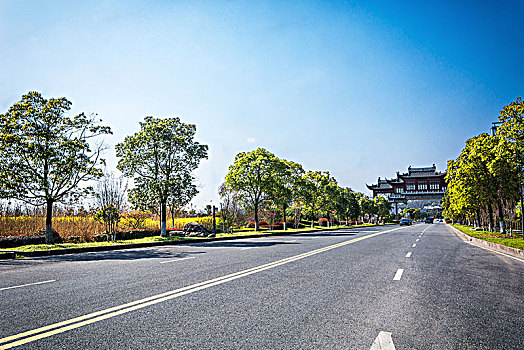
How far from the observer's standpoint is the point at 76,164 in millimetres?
19922

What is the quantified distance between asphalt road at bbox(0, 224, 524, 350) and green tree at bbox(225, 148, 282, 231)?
28.8 m

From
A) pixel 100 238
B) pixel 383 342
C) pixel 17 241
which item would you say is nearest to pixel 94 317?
pixel 383 342

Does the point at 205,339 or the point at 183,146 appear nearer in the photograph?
the point at 205,339

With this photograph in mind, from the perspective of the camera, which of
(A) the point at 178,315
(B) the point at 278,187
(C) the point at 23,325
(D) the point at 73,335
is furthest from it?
(B) the point at 278,187

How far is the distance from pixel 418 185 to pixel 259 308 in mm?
114724

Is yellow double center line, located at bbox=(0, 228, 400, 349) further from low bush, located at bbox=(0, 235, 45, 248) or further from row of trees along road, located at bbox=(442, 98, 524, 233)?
row of trees along road, located at bbox=(442, 98, 524, 233)

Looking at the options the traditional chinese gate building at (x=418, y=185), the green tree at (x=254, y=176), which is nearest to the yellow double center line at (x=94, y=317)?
the green tree at (x=254, y=176)

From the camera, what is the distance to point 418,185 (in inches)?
4392

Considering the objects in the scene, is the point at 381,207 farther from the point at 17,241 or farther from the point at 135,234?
the point at 17,241

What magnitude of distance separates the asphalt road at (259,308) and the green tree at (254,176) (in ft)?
94.6

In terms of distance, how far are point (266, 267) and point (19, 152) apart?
1454cm

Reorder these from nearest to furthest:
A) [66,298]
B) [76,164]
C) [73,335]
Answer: [73,335], [66,298], [76,164]

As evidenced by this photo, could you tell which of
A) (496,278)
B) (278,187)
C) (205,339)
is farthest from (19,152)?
(278,187)

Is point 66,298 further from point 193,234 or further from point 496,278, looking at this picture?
point 193,234
